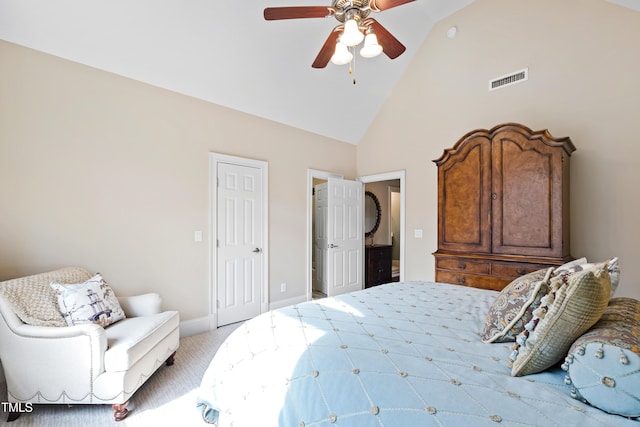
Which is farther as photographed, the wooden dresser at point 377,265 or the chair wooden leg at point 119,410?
the wooden dresser at point 377,265

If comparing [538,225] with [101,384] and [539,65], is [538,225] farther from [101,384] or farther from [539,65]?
[101,384]

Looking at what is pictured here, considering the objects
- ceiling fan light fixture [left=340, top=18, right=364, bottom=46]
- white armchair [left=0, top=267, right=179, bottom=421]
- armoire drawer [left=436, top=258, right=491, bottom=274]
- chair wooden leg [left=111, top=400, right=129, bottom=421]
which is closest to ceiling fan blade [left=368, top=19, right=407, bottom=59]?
ceiling fan light fixture [left=340, top=18, right=364, bottom=46]

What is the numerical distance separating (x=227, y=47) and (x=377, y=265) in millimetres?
4161

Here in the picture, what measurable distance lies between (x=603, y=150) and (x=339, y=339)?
3.21 metres

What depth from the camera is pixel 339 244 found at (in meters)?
4.45

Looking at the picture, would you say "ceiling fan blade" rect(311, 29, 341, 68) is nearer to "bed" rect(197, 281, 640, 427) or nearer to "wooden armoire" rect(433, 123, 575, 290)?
"wooden armoire" rect(433, 123, 575, 290)

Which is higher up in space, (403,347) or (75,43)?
(75,43)

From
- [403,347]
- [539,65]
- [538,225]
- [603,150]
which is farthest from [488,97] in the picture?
[403,347]

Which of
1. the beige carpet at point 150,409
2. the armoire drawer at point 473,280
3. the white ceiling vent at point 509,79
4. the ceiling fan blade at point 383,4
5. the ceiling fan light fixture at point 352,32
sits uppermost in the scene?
the white ceiling vent at point 509,79

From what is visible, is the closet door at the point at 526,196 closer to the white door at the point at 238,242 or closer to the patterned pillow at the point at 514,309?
the patterned pillow at the point at 514,309

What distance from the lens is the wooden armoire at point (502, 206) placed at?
2461mm

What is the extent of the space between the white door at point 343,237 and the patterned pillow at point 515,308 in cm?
307

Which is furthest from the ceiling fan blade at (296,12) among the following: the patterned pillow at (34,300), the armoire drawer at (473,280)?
the armoire drawer at (473,280)

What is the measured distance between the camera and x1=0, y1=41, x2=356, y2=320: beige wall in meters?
2.24
